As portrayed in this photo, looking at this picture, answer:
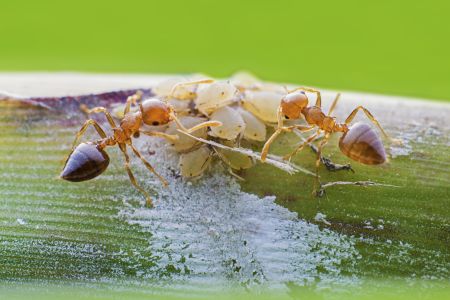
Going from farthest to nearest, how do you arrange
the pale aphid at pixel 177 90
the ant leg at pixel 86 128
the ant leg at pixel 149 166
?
the pale aphid at pixel 177 90 < the ant leg at pixel 86 128 < the ant leg at pixel 149 166

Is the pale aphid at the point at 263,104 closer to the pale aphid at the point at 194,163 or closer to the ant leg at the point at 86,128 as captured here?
the pale aphid at the point at 194,163

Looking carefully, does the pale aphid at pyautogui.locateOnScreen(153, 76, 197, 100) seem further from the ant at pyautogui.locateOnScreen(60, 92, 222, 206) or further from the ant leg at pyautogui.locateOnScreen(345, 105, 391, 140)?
the ant leg at pyautogui.locateOnScreen(345, 105, 391, 140)

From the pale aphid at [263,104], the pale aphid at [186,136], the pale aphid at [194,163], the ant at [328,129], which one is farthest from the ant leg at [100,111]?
the ant at [328,129]

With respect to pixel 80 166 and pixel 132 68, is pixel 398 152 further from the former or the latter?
pixel 132 68

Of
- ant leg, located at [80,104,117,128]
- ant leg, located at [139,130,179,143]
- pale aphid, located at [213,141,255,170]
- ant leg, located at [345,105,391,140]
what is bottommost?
pale aphid, located at [213,141,255,170]

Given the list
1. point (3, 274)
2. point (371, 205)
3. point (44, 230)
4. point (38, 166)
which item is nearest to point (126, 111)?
point (38, 166)

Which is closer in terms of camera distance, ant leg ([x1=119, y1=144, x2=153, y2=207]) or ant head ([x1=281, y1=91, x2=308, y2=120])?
ant leg ([x1=119, y1=144, x2=153, y2=207])

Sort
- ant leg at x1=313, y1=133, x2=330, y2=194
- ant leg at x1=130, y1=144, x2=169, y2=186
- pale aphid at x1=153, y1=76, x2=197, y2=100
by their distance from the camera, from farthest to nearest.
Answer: pale aphid at x1=153, y1=76, x2=197, y2=100 → ant leg at x1=130, y1=144, x2=169, y2=186 → ant leg at x1=313, y1=133, x2=330, y2=194

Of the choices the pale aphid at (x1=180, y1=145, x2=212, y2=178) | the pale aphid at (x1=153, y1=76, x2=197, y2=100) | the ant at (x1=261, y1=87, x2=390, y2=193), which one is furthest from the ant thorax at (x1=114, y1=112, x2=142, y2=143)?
the ant at (x1=261, y1=87, x2=390, y2=193)

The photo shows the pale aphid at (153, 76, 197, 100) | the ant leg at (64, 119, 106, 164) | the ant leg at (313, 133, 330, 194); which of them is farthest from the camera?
the pale aphid at (153, 76, 197, 100)
